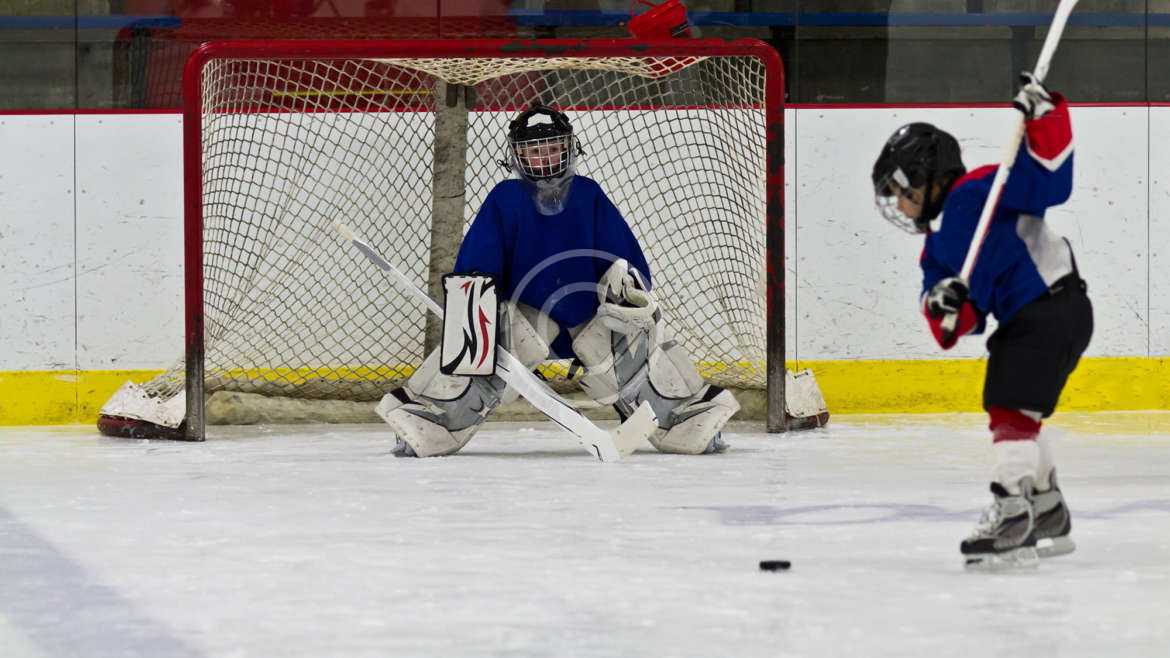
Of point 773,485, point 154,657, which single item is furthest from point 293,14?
point 154,657

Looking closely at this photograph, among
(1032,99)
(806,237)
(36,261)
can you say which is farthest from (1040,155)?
(36,261)

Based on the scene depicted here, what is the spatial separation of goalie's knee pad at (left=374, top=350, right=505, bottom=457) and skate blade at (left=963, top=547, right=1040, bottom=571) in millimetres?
1970

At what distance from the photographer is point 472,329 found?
14.4ft

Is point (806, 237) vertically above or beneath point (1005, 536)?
above

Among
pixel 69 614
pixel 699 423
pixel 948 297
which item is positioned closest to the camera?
pixel 69 614

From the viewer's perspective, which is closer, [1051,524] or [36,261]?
[1051,524]

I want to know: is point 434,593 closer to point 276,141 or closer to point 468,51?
point 468,51

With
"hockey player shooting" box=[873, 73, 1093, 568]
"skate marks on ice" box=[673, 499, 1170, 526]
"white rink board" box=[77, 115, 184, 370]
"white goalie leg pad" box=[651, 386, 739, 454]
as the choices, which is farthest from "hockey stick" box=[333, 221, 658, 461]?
"hockey player shooting" box=[873, 73, 1093, 568]

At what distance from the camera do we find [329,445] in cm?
477

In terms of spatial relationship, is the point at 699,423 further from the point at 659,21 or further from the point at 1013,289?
the point at 1013,289

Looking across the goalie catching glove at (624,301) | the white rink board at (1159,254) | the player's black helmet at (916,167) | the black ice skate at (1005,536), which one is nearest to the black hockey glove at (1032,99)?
the player's black helmet at (916,167)

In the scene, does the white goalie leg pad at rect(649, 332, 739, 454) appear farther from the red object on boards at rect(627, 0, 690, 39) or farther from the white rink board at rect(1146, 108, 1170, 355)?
the white rink board at rect(1146, 108, 1170, 355)

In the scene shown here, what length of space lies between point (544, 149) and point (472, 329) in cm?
49

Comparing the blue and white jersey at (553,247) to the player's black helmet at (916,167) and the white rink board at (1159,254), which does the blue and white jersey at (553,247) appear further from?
the white rink board at (1159,254)
